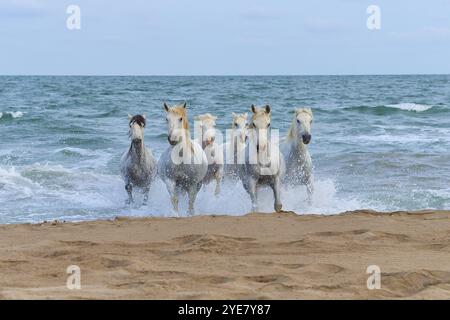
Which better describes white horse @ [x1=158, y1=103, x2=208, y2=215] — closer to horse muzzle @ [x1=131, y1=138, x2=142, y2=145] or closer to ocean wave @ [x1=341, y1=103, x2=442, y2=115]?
horse muzzle @ [x1=131, y1=138, x2=142, y2=145]

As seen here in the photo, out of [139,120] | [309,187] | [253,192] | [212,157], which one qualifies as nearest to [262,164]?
[253,192]

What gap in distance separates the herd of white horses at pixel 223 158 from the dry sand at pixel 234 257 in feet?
3.55

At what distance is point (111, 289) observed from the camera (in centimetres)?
501

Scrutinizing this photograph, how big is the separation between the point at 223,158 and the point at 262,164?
165 centimetres

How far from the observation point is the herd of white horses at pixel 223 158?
29.5ft

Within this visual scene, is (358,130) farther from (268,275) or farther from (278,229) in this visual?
(268,275)

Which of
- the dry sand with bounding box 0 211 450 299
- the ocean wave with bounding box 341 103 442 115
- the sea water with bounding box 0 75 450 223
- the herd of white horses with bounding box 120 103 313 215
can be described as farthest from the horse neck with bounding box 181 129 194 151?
the ocean wave with bounding box 341 103 442 115

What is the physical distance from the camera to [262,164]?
9125 mm

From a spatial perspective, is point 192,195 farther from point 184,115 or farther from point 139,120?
point 139,120

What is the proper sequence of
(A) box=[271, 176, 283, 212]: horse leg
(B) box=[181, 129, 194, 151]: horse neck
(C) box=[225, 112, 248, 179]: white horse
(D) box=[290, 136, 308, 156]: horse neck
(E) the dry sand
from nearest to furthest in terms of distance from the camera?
1. (E) the dry sand
2. (A) box=[271, 176, 283, 212]: horse leg
3. (B) box=[181, 129, 194, 151]: horse neck
4. (D) box=[290, 136, 308, 156]: horse neck
5. (C) box=[225, 112, 248, 179]: white horse

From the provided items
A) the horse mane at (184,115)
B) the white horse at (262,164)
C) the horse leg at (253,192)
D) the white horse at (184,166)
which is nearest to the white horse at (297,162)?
the white horse at (262,164)

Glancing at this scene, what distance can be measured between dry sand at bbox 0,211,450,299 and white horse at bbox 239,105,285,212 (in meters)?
1.01

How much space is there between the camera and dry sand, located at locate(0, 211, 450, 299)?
498cm

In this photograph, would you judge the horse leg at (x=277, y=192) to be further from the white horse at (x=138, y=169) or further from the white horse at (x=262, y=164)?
the white horse at (x=138, y=169)
